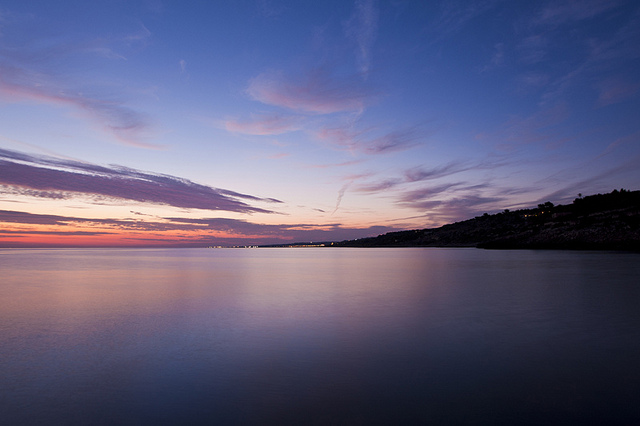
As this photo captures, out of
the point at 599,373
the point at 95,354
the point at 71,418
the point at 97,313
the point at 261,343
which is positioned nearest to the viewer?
the point at 71,418

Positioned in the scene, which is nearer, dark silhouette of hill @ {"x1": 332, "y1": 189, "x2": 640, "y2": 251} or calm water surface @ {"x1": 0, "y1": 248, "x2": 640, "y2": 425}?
calm water surface @ {"x1": 0, "y1": 248, "x2": 640, "y2": 425}

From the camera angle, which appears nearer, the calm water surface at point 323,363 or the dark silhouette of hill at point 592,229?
the calm water surface at point 323,363

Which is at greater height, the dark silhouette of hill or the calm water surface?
the dark silhouette of hill

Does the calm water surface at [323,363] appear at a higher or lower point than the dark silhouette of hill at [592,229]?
lower

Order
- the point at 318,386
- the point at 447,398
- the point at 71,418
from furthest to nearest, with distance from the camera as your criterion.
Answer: the point at 318,386 < the point at 447,398 < the point at 71,418

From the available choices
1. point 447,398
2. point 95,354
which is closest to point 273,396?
point 447,398

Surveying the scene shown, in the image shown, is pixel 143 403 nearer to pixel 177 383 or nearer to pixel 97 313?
pixel 177 383

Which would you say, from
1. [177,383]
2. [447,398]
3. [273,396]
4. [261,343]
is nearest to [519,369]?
[447,398]

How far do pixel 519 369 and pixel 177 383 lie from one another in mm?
7809

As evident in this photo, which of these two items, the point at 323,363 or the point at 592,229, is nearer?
the point at 323,363

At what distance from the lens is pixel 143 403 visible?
6.77m

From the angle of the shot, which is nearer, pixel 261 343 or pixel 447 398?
pixel 447 398

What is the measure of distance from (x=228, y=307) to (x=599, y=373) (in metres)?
14.6

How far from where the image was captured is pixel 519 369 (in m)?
8.34
